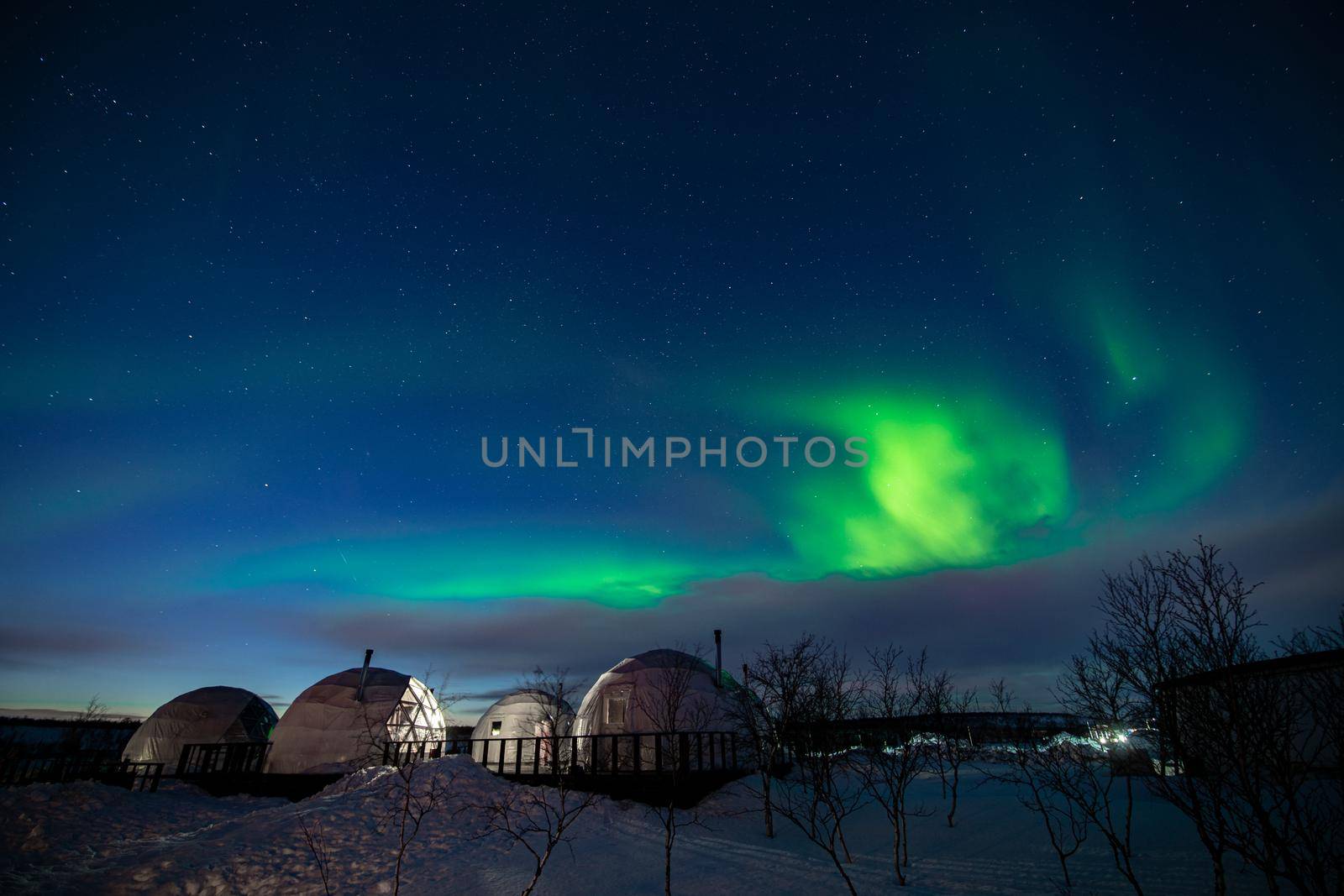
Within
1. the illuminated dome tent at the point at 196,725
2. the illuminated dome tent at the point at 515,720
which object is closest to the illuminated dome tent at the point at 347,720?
the illuminated dome tent at the point at 515,720

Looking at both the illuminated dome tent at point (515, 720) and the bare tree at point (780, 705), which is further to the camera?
the illuminated dome tent at point (515, 720)

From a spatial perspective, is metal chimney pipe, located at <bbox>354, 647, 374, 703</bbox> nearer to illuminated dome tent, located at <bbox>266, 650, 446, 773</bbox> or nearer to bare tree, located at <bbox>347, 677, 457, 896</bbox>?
illuminated dome tent, located at <bbox>266, 650, 446, 773</bbox>

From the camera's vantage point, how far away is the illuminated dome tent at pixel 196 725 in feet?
111

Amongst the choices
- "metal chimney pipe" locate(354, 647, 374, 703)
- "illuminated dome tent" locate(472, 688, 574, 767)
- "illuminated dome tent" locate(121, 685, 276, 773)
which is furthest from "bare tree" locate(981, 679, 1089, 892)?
"illuminated dome tent" locate(121, 685, 276, 773)

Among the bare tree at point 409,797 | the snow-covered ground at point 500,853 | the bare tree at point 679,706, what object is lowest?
the snow-covered ground at point 500,853

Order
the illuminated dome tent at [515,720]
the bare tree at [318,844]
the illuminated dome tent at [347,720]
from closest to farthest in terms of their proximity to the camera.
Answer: the bare tree at [318,844] → the illuminated dome tent at [347,720] → the illuminated dome tent at [515,720]

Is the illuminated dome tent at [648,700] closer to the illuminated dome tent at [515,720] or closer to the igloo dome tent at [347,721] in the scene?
the illuminated dome tent at [515,720]

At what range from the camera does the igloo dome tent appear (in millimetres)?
28688

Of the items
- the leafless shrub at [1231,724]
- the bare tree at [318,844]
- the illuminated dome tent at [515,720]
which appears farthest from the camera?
the illuminated dome tent at [515,720]

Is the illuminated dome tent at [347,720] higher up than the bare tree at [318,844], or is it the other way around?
the illuminated dome tent at [347,720]

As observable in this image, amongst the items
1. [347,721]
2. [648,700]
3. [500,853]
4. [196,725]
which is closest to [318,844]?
[500,853]

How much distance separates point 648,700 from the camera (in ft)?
86.9

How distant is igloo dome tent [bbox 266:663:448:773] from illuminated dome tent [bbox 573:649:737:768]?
26.3ft

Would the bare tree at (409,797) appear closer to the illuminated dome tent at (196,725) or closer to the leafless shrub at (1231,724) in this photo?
the leafless shrub at (1231,724)
